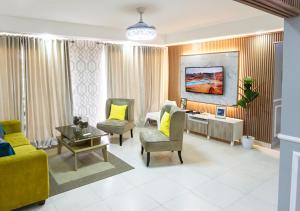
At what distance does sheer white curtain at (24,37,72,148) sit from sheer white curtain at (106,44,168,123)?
47.0 inches

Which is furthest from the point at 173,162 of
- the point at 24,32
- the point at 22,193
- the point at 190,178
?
the point at 24,32

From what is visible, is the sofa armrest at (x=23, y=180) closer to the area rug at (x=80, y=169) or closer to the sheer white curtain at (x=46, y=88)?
the area rug at (x=80, y=169)

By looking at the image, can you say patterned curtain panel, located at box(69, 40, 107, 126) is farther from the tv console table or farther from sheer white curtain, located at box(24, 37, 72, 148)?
the tv console table

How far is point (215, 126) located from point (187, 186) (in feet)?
7.34

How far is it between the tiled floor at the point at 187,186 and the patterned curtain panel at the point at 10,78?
2280 mm

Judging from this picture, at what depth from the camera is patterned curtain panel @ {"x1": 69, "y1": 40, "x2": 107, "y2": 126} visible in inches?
214

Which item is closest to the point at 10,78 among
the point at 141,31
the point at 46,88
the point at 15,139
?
the point at 46,88

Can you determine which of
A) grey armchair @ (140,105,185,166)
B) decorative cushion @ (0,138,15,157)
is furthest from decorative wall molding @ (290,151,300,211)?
decorative cushion @ (0,138,15,157)

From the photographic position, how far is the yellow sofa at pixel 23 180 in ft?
8.18

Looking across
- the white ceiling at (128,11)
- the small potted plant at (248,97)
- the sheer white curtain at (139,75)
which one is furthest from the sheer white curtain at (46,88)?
the small potted plant at (248,97)

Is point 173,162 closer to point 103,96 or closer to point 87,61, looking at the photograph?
point 103,96

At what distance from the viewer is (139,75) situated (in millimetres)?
6461

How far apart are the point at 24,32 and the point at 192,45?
3893 millimetres

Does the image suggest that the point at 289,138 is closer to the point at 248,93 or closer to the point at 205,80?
the point at 248,93
